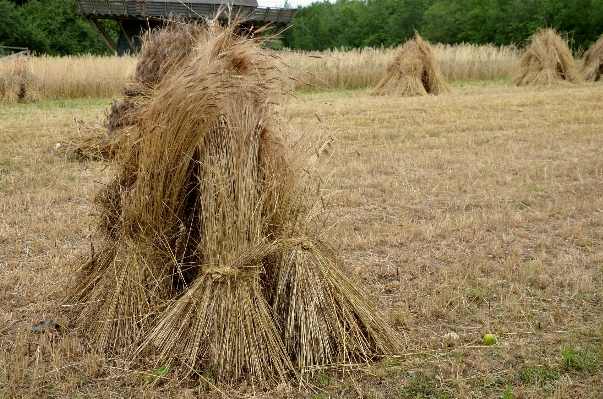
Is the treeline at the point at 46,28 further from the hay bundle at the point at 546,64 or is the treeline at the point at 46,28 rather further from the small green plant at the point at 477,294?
the small green plant at the point at 477,294

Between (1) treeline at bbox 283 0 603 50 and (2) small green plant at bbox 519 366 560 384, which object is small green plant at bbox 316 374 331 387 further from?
(1) treeline at bbox 283 0 603 50

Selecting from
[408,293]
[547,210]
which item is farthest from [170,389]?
[547,210]

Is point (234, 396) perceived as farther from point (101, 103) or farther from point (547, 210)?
point (101, 103)

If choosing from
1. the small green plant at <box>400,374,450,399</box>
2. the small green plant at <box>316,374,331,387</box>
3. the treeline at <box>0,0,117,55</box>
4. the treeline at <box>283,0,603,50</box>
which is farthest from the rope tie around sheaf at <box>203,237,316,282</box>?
the treeline at <box>0,0,117,55</box>

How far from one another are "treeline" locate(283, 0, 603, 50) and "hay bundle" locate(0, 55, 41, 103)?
1988 cm

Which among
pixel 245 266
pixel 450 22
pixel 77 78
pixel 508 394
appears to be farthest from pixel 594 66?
pixel 450 22

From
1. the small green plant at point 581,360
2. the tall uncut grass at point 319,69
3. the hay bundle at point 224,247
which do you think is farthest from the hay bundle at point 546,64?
the hay bundle at point 224,247

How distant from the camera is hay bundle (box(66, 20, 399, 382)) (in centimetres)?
Result: 360

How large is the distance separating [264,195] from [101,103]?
1509 centimetres

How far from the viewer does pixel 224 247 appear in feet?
11.9

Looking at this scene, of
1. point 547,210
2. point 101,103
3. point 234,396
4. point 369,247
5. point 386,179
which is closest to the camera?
point 234,396

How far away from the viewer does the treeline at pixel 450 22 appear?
37.6 meters

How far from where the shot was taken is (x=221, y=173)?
3.71m

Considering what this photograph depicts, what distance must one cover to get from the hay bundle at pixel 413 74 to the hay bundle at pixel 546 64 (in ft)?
12.9
